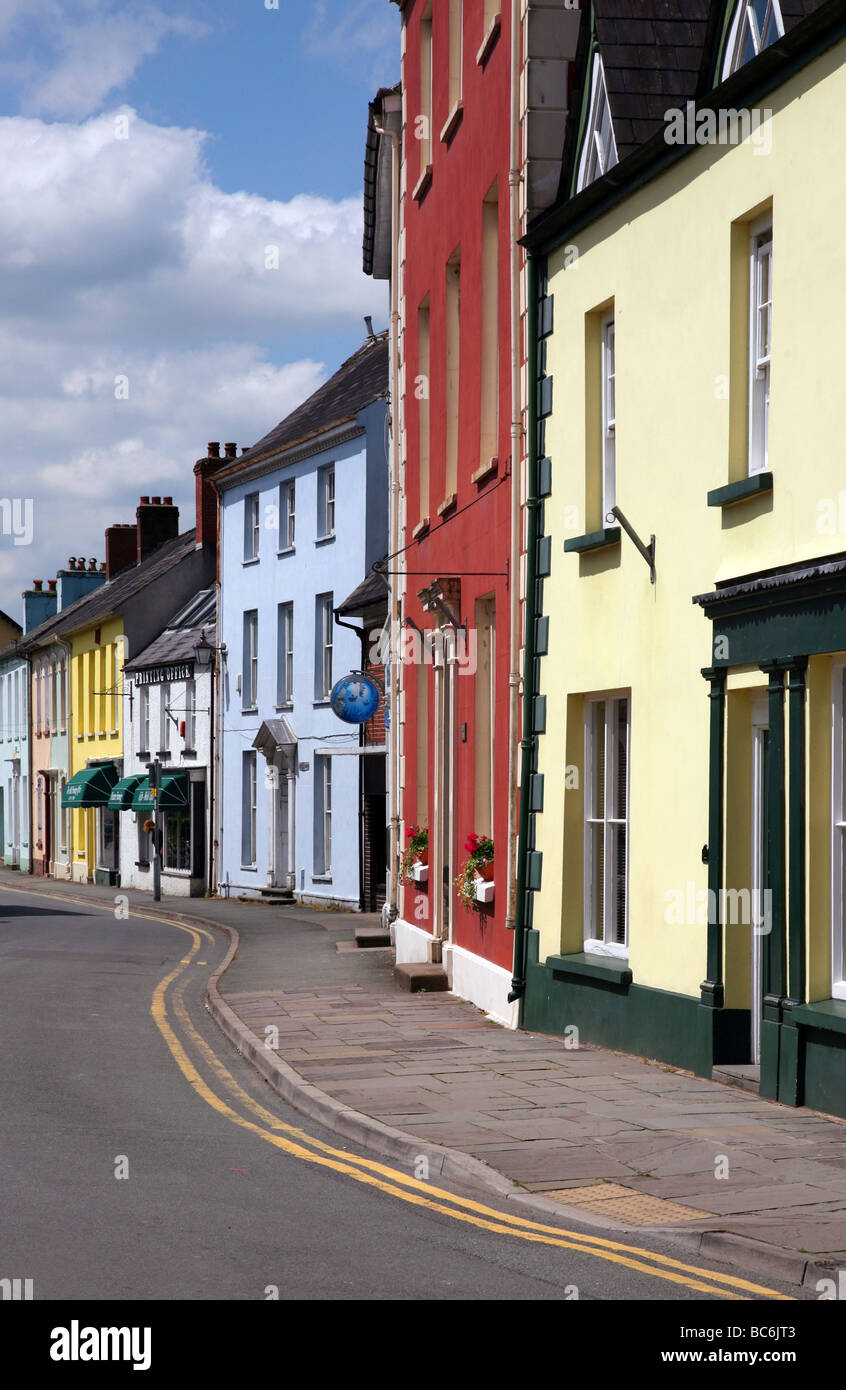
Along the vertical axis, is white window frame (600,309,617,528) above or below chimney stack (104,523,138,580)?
below

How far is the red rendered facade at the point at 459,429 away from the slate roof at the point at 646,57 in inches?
85.5

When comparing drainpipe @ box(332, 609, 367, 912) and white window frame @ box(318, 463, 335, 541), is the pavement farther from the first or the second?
white window frame @ box(318, 463, 335, 541)

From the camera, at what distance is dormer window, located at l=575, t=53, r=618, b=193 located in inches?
550

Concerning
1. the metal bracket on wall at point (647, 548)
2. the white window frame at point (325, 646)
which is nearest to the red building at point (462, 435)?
the metal bracket on wall at point (647, 548)

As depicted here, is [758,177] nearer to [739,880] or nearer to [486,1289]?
[739,880]

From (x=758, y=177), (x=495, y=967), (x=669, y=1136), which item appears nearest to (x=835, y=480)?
(x=758, y=177)

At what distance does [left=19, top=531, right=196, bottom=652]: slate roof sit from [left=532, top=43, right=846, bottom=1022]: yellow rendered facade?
3562 centimetres

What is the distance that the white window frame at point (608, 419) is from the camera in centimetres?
1379

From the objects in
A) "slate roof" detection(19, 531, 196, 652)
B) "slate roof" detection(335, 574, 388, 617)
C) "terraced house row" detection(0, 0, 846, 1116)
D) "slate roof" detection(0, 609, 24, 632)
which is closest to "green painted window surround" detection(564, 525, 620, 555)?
"terraced house row" detection(0, 0, 846, 1116)

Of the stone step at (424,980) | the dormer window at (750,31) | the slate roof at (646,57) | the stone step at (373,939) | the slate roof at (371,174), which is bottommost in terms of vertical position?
the stone step at (373,939)

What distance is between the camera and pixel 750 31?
37.9 feet

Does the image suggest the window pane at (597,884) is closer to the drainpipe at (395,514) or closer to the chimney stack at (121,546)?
the drainpipe at (395,514)

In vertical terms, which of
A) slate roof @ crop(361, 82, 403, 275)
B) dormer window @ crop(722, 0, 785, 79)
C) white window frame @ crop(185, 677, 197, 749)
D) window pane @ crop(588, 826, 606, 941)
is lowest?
window pane @ crop(588, 826, 606, 941)
